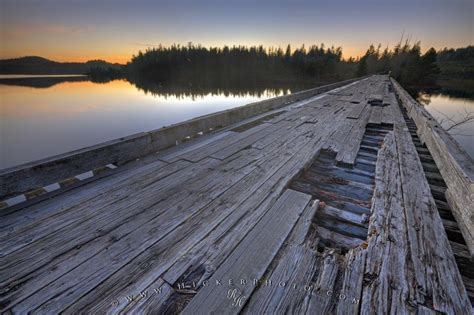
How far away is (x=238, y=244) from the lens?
4.45 ft

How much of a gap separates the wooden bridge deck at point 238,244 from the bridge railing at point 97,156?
7.3 inches

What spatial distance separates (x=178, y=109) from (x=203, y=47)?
7734 cm

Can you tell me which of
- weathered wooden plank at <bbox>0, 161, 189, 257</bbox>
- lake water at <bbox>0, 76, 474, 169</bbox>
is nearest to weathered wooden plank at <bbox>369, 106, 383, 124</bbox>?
lake water at <bbox>0, 76, 474, 169</bbox>

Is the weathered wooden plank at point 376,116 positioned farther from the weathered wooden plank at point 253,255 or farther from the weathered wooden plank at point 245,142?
the weathered wooden plank at point 253,255

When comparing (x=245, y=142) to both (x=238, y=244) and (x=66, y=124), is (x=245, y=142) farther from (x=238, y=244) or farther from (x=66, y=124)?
(x=66, y=124)

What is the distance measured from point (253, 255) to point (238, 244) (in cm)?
14

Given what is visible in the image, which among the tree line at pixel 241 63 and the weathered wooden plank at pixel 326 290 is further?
the tree line at pixel 241 63

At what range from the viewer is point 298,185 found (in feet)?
7.18

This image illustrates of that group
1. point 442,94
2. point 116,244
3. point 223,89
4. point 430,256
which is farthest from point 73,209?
point 442,94

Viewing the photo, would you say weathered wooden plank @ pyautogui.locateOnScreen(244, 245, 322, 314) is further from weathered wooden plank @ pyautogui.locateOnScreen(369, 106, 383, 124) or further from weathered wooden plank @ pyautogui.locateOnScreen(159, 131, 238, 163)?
weathered wooden plank @ pyautogui.locateOnScreen(369, 106, 383, 124)

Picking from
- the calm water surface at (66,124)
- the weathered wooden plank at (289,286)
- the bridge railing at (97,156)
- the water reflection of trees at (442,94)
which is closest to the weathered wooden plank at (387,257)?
the weathered wooden plank at (289,286)

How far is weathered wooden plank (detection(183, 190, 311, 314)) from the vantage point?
3.29 feet

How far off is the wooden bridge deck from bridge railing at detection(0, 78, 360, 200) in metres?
0.19

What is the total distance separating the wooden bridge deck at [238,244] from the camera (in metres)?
1.02
